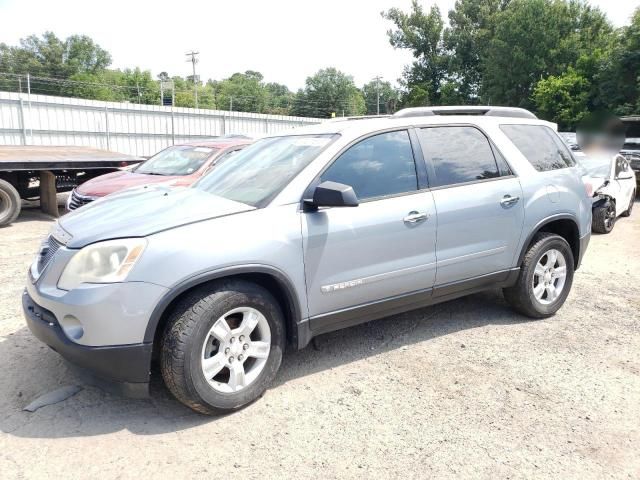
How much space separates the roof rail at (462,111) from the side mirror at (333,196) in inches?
48.9

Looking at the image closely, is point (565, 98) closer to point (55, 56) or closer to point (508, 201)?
point (508, 201)

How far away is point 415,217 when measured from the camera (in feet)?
12.0

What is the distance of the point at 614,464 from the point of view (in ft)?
8.79

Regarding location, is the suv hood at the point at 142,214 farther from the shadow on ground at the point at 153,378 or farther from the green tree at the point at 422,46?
the green tree at the point at 422,46

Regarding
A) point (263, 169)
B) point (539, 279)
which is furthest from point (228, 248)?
point (539, 279)

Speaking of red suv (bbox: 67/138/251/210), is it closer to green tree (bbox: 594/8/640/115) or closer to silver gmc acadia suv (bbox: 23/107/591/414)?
silver gmc acadia suv (bbox: 23/107/591/414)

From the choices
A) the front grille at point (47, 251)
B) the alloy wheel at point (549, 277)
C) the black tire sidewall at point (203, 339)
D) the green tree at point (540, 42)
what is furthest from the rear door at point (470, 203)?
the green tree at point (540, 42)

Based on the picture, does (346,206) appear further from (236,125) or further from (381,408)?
(236,125)

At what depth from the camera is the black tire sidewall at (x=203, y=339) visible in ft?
9.38

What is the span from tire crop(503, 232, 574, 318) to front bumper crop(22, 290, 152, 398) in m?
3.21

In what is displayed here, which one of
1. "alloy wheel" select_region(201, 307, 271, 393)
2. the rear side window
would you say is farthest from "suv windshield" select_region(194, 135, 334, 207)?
the rear side window

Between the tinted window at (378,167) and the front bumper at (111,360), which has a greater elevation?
the tinted window at (378,167)

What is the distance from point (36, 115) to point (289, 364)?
16721 mm

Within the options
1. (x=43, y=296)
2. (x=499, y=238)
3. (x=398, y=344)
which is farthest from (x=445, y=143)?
(x=43, y=296)
